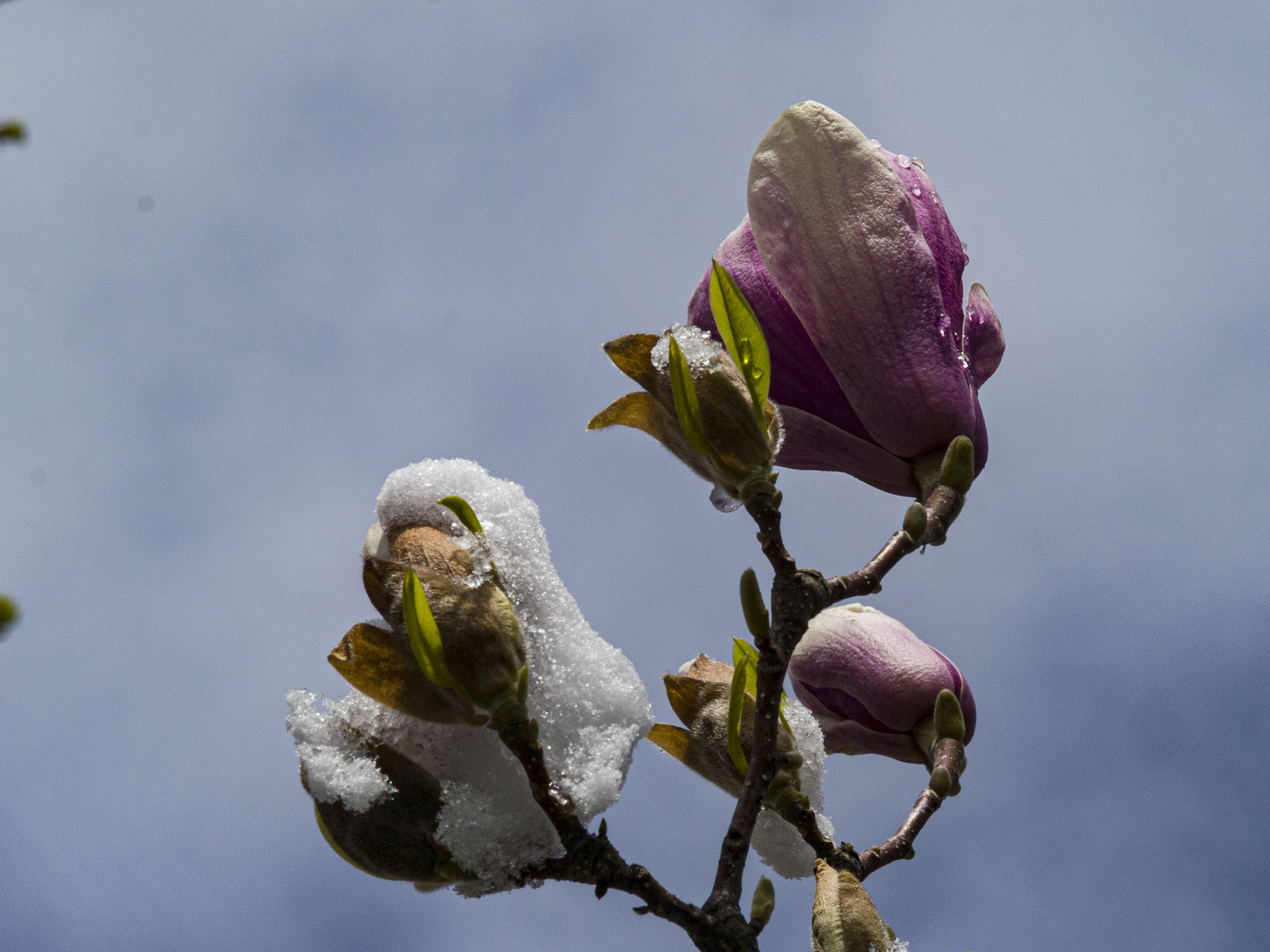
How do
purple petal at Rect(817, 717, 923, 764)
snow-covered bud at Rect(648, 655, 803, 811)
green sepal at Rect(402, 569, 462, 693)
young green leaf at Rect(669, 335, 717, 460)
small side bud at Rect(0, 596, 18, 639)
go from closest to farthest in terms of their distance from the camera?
1. small side bud at Rect(0, 596, 18, 639)
2. green sepal at Rect(402, 569, 462, 693)
3. young green leaf at Rect(669, 335, 717, 460)
4. snow-covered bud at Rect(648, 655, 803, 811)
5. purple petal at Rect(817, 717, 923, 764)

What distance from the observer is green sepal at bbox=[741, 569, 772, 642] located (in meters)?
0.82

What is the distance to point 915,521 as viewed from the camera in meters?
0.86

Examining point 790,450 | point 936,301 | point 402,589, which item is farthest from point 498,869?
point 936,301

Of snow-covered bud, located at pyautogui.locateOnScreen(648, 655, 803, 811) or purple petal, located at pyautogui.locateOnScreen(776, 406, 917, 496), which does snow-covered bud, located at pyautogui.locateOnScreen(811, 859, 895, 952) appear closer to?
snow-covered bud, located at pyautogui.locateOnScreen(648, 655, 803, 811)

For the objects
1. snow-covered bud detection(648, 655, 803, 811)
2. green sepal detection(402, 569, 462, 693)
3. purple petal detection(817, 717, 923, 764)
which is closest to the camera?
green sepal detection(402, 569, 462, 693)

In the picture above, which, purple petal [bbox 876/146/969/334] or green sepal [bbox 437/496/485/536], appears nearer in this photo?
green sepal [bbox 437/496/485/536]

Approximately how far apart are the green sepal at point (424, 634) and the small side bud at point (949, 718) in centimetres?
58

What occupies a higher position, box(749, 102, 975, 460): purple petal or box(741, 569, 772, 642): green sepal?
box(749, 102, 975, 460): purple petal

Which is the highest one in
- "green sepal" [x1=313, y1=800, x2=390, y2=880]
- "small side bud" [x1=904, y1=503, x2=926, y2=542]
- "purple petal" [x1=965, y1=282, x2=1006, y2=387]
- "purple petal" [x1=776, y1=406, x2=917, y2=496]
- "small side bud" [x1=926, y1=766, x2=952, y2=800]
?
"purple petal" [x1=965, y1=282, x2=1006, y2=387]

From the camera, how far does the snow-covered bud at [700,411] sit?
0.79 metres

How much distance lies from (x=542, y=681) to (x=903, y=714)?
1.70 ft

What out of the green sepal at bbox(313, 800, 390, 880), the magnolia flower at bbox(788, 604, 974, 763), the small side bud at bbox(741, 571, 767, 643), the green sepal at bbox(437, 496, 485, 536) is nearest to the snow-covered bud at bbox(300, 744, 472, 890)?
the green sepal at bbox(313, 800, 390, 880)

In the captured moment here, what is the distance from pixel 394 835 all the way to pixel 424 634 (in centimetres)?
16

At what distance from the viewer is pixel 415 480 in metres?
0.77
